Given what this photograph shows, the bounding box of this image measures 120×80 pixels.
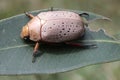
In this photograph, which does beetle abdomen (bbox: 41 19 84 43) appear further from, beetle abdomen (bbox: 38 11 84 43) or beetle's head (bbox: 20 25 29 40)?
beetle's head (bbox: 20 25 29 40)

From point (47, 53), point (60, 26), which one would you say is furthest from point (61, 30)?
point (47, 53)

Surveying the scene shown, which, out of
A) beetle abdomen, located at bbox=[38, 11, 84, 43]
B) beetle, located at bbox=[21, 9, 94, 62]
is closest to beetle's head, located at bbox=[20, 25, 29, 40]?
beetle, located at bbox=[21, 9, 94, 62]

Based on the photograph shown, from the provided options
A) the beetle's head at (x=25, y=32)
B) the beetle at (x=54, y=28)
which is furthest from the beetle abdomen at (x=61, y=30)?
the beetle's head at (x=25, y=32)

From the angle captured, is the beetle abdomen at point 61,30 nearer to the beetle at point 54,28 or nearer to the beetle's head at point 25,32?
the beetle at point 54,28

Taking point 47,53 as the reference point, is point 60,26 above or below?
above

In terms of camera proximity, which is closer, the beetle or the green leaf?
the green leaf

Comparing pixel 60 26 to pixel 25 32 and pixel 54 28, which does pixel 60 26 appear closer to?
pixel 54 28

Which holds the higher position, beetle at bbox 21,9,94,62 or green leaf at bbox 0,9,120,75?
beetle at bbox 21,9,94,62
